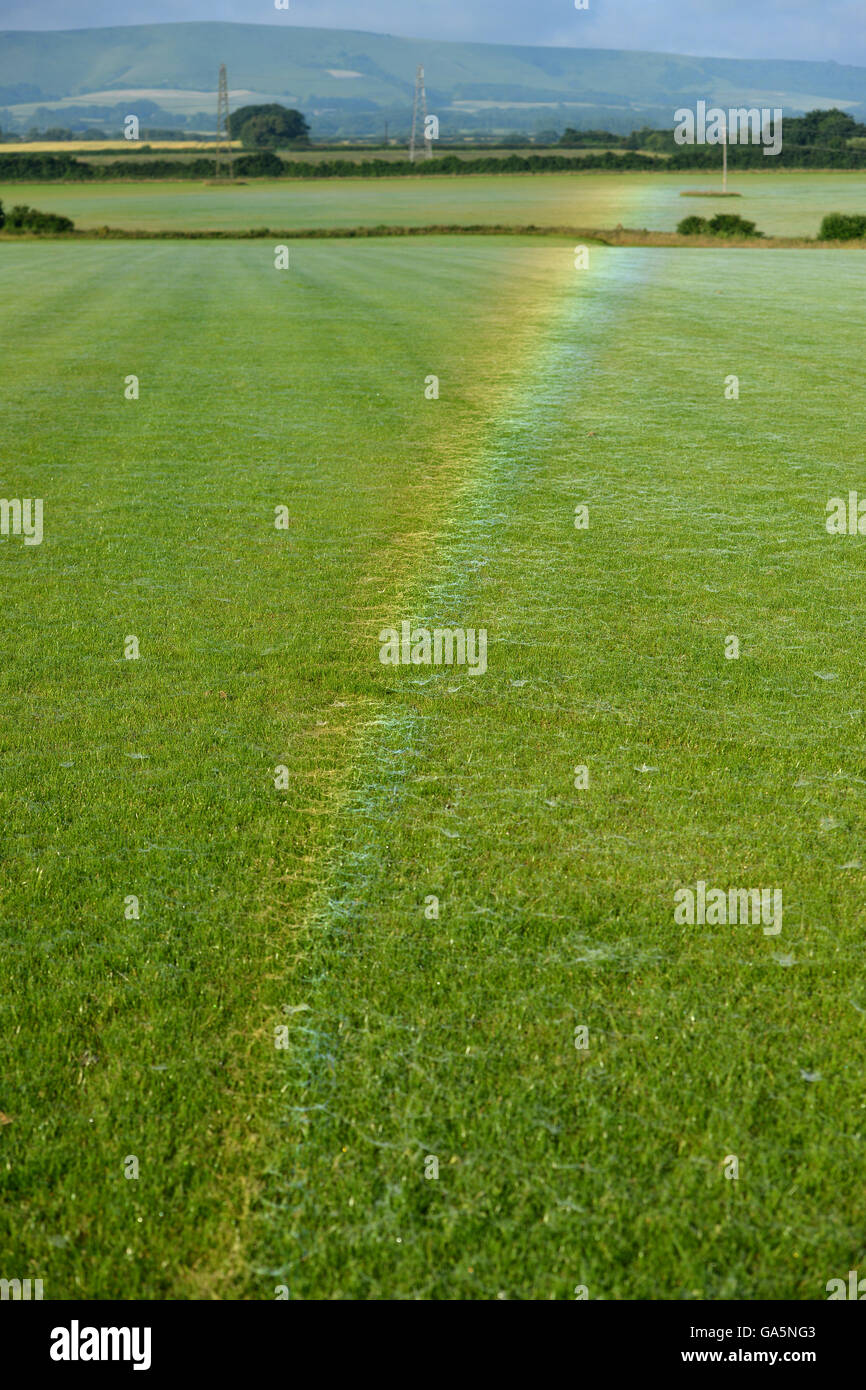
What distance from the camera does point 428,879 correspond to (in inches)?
211

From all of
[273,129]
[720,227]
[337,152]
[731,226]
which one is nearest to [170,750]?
[720,227]

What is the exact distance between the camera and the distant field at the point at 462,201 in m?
59.5

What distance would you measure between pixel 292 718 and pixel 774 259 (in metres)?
40.9

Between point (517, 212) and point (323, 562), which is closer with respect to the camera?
point (323, 562)

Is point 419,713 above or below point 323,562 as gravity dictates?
below

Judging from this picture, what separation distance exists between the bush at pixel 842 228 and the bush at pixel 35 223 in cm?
3652

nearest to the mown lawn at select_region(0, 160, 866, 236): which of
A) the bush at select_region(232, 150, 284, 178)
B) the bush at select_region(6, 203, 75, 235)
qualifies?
the bush at select_region(6, 203, 75, 235)

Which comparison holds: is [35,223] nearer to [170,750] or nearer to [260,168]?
[260,168]

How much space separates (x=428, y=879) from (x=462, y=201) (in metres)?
74.4

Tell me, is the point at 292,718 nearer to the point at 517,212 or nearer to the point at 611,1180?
the point at 611,1180

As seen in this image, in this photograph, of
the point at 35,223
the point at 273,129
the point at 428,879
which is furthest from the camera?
the point at 273,129

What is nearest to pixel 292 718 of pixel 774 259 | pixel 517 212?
pixel 774 259

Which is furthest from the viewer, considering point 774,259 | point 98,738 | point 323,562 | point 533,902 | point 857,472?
point 774,259
